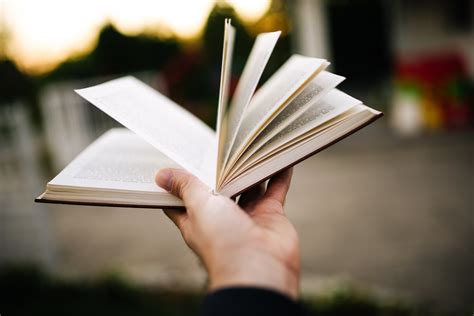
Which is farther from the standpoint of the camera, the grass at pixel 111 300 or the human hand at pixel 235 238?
the grass at pixel 111 300

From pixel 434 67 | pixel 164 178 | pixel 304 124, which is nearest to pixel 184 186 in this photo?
pixel 164 178

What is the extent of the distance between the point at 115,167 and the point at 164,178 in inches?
8.1

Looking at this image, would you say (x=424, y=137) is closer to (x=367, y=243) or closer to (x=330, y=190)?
(x=330, y=190)

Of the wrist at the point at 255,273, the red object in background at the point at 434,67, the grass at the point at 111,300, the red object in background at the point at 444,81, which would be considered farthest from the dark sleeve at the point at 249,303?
the red object in background at the point at 434,67

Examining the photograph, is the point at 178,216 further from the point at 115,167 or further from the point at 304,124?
the point at 304,124

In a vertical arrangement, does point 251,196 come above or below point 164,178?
below

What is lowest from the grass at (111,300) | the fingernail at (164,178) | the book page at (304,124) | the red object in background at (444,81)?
the grass at (111,300)

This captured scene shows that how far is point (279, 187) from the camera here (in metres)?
1.05

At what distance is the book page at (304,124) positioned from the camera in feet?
3.14

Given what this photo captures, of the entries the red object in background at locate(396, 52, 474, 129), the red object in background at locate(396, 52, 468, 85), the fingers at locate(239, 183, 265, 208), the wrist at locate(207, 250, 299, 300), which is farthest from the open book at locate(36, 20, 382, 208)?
the red object in background at locate(396, 52, 468, 85)

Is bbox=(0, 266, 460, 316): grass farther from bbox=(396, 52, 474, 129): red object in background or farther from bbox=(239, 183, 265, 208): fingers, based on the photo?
bbox=(396, 52, 474, 129): red object in background

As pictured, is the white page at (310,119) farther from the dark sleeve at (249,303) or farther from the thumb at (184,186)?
the dark sleeve at (249,303)

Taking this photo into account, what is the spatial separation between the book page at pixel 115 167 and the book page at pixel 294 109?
0.86 feet

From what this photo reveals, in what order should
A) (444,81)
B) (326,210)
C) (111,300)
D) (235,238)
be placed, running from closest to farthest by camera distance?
(235,238)
(111,300)
(326,210)
(444,81)
